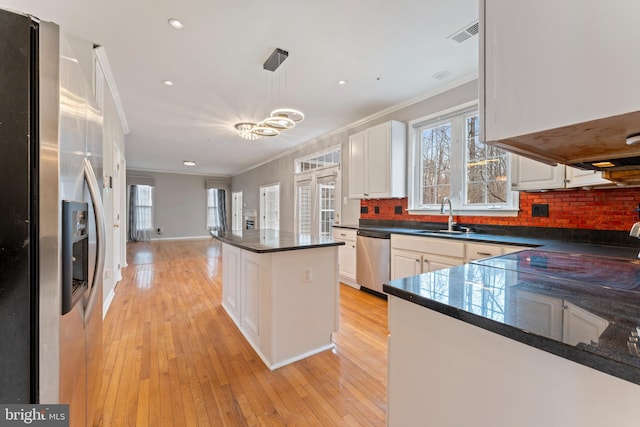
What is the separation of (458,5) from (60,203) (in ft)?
8.75

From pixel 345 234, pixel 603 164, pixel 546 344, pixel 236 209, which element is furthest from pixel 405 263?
pixel 236 209

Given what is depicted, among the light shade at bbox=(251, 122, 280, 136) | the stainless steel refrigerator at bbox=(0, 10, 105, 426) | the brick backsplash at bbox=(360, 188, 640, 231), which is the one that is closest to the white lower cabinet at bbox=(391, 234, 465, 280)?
the brick backsplash at bbox=(360, 188, 640, 231)

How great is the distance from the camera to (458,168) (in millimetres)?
3326

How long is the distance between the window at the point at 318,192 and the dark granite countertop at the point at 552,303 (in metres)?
4.08

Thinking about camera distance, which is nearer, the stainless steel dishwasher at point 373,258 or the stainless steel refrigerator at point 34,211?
the stainless steel refrigerator at point 34,211

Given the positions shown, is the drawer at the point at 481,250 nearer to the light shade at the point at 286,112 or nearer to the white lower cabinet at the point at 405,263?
the white lower cabinet at the point at 405,263

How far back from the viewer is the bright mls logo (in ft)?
2.50

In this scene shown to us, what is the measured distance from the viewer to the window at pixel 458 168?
2.98 m

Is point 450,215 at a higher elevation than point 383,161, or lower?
lower

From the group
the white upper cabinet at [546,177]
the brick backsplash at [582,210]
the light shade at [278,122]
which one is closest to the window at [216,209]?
the light shade at [278,122]

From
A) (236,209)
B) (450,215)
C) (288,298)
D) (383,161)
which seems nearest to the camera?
(288,298)

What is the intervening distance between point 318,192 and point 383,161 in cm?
214

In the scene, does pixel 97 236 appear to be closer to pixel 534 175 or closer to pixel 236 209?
pixel 534 175

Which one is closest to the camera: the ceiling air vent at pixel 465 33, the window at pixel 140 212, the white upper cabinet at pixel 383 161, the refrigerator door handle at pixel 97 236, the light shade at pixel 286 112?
the refrigerator door handle at pixel 97 236
